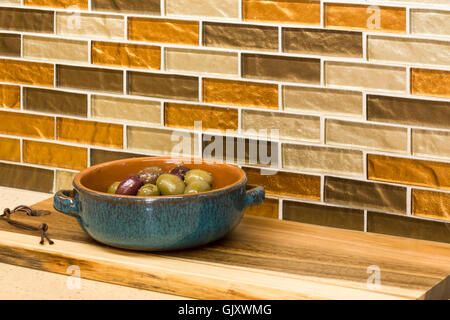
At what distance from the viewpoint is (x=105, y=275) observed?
1435 millimetres

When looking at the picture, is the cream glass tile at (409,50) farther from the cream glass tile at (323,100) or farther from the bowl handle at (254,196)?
the bowl handle at (254,196)

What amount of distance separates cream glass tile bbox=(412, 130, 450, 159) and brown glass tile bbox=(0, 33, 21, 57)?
0.96m

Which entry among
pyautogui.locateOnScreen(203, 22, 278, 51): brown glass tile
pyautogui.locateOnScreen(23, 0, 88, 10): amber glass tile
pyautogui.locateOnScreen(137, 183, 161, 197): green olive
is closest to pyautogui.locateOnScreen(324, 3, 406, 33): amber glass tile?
pyautogui.locateOnScreen(203, 22, 278, 51): brown glass tile

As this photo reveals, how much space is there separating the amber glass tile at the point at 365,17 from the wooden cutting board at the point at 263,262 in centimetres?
40

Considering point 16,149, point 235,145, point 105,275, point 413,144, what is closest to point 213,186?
point 235,145

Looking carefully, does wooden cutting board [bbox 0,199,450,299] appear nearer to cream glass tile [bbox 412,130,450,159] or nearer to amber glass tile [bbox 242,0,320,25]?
cream glass tile [bbox 412,130,450,159]

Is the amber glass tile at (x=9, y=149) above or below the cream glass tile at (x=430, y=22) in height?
below

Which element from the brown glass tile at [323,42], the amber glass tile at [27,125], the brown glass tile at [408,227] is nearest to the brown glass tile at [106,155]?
the amber glass tile at [27,125]

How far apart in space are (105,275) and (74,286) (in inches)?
2.3

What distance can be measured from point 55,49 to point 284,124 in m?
0.59

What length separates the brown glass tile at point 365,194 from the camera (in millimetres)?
1586

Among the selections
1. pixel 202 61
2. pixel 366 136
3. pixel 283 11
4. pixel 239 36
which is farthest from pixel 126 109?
pixel 366 136

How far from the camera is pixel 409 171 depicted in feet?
5.13

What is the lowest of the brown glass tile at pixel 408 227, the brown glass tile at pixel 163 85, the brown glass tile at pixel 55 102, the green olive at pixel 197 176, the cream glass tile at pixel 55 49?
the brown glass tile at pixel 408 227
